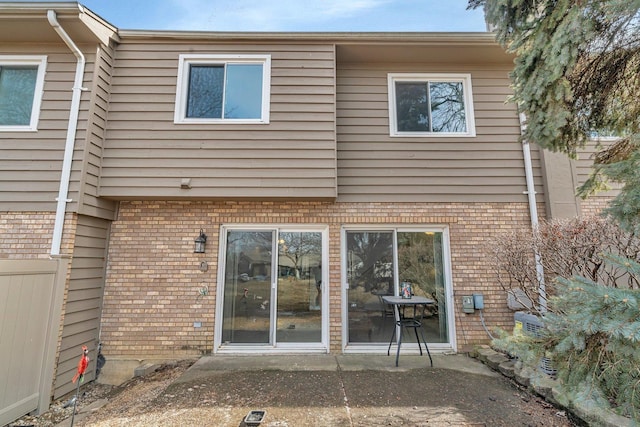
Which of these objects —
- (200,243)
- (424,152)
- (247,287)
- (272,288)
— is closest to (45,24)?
(200,243)

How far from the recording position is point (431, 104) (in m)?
5.80

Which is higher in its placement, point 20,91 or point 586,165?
point 20,91

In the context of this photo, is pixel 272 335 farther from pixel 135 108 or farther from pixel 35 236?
pixel 135 108

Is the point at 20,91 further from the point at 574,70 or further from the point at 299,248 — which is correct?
the point at 574,70

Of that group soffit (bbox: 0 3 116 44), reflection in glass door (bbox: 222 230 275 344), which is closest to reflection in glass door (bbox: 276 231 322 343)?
reflection in glass door (bbox: 222 230 275 344)

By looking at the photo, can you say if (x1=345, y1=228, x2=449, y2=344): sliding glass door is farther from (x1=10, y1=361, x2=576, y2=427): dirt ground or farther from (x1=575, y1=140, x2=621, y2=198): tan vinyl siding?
(x1=575, y1=140, x2=621, y2=198): tan vinyl siding

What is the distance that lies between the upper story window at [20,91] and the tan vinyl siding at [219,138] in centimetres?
105

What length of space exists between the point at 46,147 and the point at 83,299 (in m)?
2.39

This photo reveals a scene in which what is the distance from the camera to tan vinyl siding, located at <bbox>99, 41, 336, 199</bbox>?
16.5ft

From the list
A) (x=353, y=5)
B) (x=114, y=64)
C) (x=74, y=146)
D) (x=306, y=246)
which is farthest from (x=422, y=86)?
(x=74, y=146)

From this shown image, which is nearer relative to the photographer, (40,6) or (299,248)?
(40,6)

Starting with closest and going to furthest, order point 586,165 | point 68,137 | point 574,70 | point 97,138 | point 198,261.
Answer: point 574,70, point 68,137, point 97,138, point 198,261, point 586,165

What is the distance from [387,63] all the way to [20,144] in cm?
622

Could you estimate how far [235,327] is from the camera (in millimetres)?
5301
